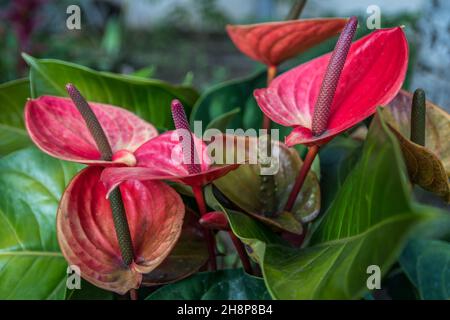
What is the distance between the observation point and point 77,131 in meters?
0.56

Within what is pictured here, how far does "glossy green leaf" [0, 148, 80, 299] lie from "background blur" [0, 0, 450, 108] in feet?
3.98

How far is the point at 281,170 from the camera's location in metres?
0.60

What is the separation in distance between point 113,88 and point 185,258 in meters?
0.27

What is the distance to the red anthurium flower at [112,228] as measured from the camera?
0.49 meters

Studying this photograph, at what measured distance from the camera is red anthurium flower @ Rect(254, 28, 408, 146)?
469mm

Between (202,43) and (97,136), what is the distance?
3.48 m

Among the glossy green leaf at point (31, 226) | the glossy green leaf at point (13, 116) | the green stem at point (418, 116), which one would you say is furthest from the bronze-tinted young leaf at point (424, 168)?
the glossy green leaf at point (13, 116)

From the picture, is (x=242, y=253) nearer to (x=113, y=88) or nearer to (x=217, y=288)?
(x=217, y=288)

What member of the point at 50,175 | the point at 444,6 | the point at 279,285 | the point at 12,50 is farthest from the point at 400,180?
the point at 12,50

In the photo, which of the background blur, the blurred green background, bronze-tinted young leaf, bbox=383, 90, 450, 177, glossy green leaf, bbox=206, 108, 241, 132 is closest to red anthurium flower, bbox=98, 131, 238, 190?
glossy green leaf, bbox=206, 108, 241, 132

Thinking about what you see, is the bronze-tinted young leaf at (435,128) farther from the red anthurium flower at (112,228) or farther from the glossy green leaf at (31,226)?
the glossy green leaf at (31,226)

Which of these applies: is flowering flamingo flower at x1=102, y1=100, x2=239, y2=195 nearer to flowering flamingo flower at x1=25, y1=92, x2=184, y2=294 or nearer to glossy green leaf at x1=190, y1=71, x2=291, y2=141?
flowering flamingo flower at x1=25, y1=92, x2=184, y2=294

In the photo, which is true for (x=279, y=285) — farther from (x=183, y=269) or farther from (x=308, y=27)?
(x=308, y=27)

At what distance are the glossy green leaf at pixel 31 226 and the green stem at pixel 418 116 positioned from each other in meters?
0.38
